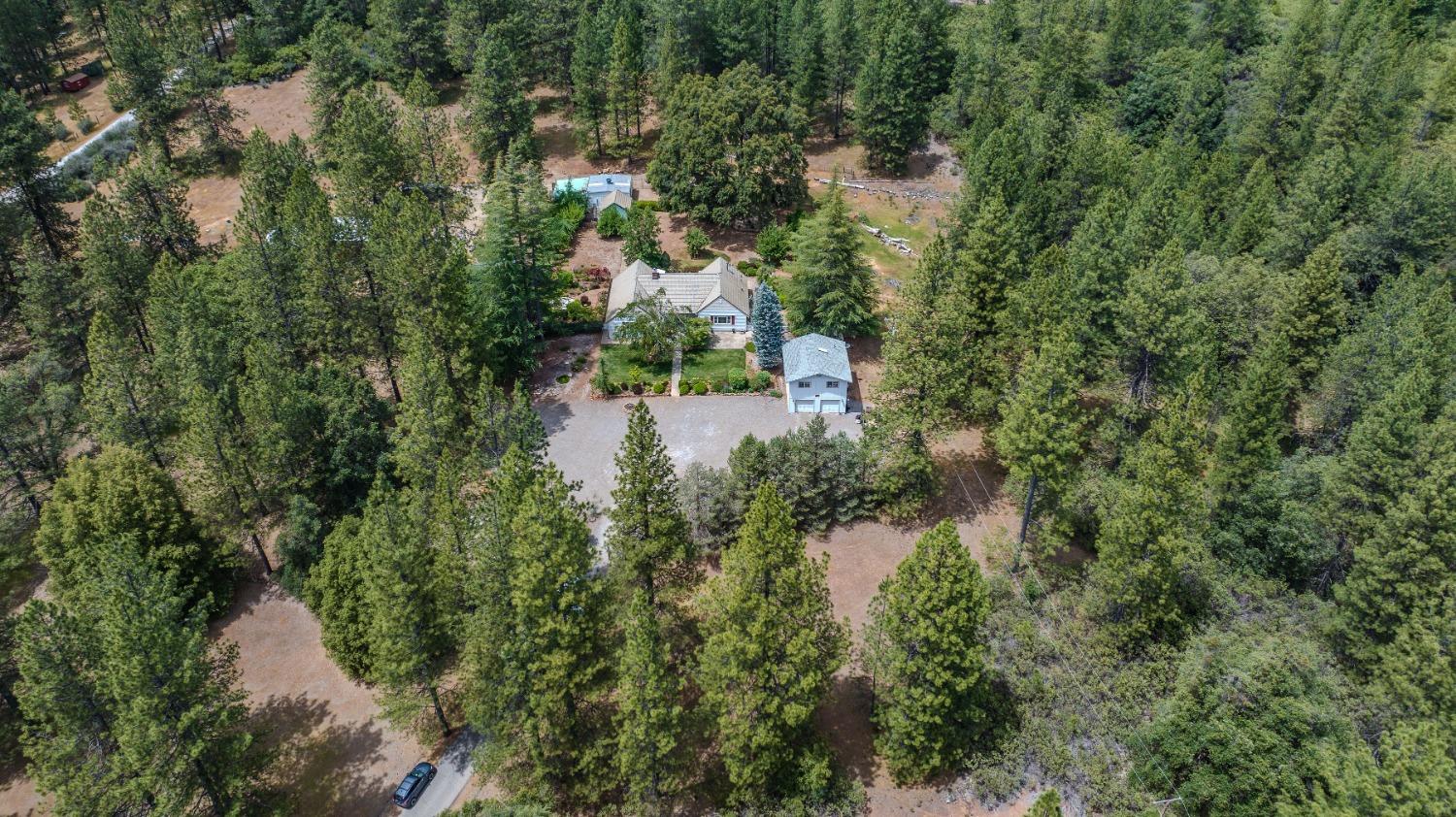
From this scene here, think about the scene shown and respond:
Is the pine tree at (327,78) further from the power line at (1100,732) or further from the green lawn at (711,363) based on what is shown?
the power line at (1100,732)

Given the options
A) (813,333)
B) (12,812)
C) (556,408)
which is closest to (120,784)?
(12,812)

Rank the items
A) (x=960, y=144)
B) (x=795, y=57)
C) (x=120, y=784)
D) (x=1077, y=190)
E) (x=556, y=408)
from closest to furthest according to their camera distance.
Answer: (x=120, y=784) → (x=556, y=408) → (x=1077, y=190) → (x=960, y=144) → (x=795, y=57)

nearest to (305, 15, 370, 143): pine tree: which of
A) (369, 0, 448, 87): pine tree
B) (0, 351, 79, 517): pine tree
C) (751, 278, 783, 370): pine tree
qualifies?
(369, 0, 448, 87): pine tree

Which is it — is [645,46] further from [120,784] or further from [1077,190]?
[120,784]

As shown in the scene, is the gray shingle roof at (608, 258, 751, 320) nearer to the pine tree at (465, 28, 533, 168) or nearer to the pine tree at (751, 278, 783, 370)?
the pine tree at (751, 278, 783, 370)

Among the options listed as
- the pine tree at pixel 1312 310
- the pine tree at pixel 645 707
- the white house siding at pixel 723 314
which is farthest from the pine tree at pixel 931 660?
the white house siding at pixel 723 314
